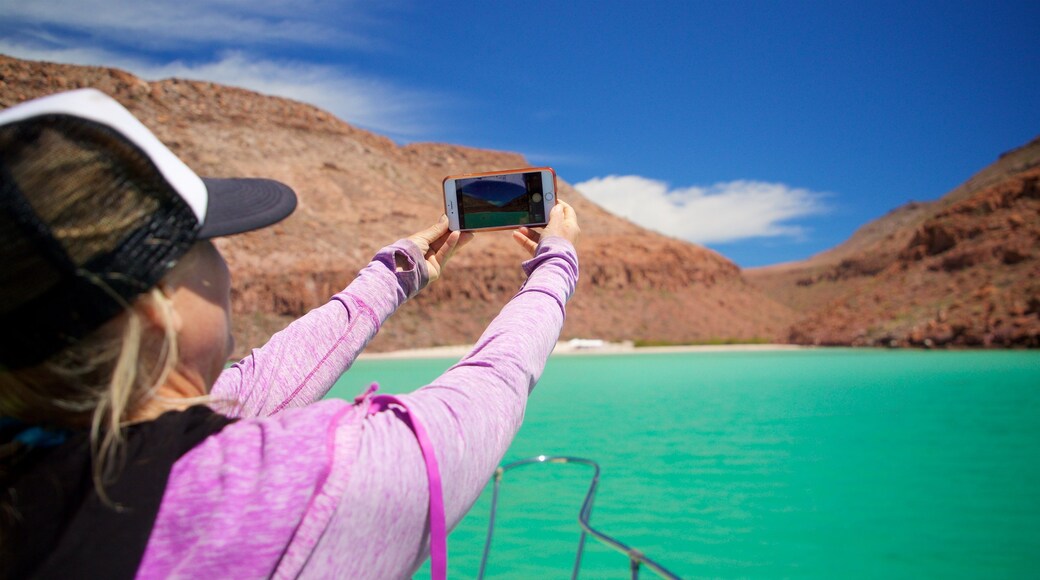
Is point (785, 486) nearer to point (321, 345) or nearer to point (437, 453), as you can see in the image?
point (321, 345)

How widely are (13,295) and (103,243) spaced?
0.09 m

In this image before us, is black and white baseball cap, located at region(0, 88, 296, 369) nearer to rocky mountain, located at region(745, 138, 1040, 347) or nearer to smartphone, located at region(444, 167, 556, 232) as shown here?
smartphone, located at region(444, 167, 556, 232)

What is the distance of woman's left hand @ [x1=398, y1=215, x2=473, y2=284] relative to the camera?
1671 millimetres

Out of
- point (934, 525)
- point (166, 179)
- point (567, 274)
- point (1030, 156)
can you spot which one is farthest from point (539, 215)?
point (1030, 156)

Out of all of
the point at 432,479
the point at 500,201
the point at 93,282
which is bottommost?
the point at 432,479

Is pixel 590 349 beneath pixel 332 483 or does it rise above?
beneath

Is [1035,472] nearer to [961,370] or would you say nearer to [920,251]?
→ [961,370]

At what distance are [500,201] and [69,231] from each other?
1164mm

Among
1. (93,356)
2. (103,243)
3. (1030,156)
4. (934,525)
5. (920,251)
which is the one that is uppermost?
(1030,156)

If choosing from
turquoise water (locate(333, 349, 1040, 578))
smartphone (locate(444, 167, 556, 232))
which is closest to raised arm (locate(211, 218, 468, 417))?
smartphone (locate(444, 167, 556, 232))

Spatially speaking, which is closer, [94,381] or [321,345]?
[94,381]

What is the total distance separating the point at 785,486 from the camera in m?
8.16

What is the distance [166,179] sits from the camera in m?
0.78

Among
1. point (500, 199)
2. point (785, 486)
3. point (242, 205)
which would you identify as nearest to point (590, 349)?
point (785, 486)
